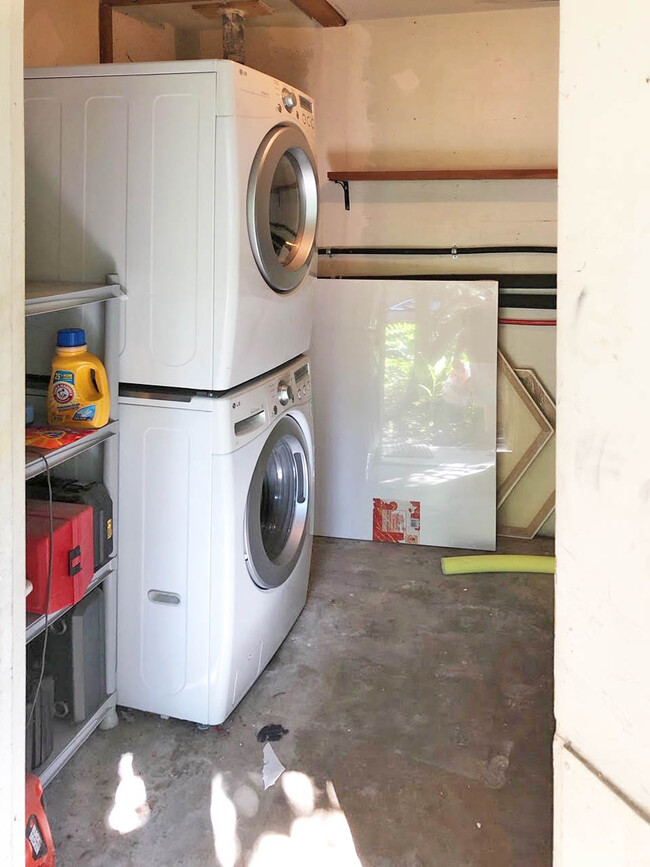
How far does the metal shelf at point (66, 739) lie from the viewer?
6.34 feet

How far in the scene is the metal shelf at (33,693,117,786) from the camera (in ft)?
6.34

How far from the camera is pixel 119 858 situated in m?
1.81

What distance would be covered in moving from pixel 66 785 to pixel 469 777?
100 cm

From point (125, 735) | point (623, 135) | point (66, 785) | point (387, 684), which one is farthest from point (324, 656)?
point (623, 135)

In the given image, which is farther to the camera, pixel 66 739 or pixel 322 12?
pixel 322 12

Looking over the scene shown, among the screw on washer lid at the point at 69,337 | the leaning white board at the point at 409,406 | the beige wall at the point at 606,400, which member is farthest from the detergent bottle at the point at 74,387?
the leaning white board at the point at 409,406

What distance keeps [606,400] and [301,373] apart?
1838 millimetres

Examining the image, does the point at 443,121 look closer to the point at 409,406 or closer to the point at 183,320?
the point at 409,406

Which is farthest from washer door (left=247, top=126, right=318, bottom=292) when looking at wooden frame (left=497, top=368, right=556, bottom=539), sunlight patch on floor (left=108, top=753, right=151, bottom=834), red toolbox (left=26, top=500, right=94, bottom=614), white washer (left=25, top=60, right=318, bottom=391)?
wooden frame (left=497, top=368, right=556, bottom=539)

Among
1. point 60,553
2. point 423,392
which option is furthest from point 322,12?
point 60,553

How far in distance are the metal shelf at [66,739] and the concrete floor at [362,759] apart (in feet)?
0.23

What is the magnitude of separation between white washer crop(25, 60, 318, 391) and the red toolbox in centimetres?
41

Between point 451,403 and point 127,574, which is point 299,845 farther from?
point 451,403

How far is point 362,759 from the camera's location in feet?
7.11
